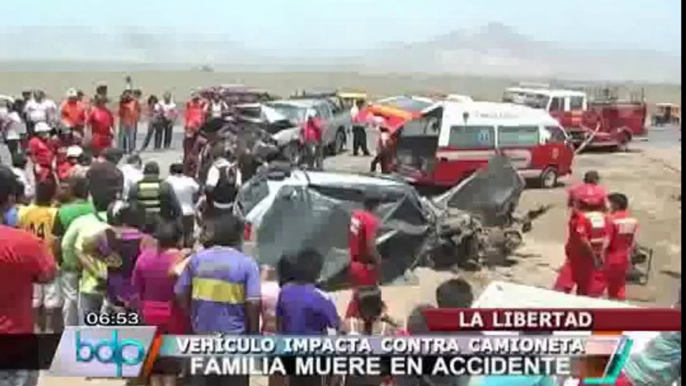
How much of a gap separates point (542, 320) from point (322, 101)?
13.7 m

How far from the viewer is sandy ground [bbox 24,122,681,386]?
19.8 ft

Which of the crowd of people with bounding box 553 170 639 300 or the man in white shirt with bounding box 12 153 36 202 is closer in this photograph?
the man in white shirt with bounding box 12 153 36 202

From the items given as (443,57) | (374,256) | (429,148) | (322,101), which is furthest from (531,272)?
(322,101)

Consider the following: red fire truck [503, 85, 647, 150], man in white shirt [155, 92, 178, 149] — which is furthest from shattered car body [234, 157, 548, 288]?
man in white shirt [155, 92, 178, 149]

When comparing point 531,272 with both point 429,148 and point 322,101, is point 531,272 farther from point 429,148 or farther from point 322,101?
point 322,101

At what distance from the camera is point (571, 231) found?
7.24 m

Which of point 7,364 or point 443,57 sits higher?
point 443,57

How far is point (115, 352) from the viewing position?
4.52m

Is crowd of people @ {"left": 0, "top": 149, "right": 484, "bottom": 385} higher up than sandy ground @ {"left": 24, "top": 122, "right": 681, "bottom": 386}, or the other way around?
crowd of people @ {"left": 0, "top": 149, "right": 484, "bottom": 385}

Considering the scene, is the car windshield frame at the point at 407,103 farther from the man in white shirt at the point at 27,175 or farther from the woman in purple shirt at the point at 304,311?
the woman in purple shirt at the point at 304,311

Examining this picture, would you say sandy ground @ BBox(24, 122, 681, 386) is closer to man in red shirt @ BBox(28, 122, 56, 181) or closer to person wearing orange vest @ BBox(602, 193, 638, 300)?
person wearing orange vest @ BBox(602, 193, 638, 300)

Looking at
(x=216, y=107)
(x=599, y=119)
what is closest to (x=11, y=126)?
(x=216, y=107)

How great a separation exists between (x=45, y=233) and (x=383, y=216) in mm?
3169

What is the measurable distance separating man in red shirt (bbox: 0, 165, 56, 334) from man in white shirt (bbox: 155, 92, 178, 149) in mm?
10437
